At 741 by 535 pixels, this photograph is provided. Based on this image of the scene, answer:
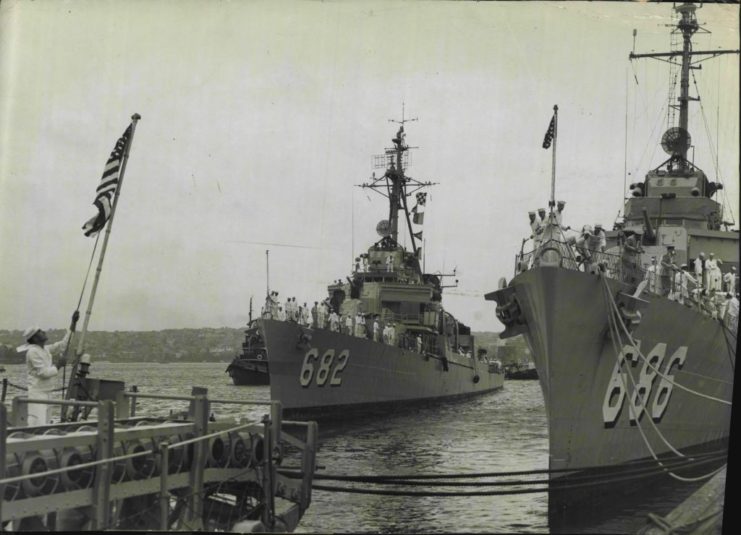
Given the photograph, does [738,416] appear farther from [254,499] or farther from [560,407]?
[254,499]

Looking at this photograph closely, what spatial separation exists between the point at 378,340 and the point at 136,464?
552 inches

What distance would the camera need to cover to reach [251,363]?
20562mm

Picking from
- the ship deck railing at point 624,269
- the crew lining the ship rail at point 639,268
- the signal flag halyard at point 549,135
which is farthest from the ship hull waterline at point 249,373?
the signal flag halyard at point 549,135

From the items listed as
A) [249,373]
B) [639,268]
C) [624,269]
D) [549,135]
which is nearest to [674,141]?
[639,268]

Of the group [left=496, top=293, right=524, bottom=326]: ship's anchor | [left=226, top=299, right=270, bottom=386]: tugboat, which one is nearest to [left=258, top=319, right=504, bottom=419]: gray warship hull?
[left=226, top=299, right=270, bottom=386]: tugboat

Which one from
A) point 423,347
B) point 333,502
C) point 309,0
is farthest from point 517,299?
point 423,347

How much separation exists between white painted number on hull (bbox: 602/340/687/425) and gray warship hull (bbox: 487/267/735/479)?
1 cm

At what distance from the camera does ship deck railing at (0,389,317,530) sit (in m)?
5.19

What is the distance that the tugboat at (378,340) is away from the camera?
17.4 metres

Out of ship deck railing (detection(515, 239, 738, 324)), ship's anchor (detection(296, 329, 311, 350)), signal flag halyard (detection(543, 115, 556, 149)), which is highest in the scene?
signal flag halyard (detection(543, 115, 556, 149))

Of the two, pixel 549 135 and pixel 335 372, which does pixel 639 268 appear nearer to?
pixel 549 135

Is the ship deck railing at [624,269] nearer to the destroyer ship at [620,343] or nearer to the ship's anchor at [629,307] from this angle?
the destroyer ship at [620,343]

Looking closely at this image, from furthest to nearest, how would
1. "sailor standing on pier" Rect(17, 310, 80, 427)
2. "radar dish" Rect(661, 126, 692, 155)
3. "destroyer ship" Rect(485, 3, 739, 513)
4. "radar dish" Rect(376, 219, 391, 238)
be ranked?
1. "radar dish" Rect(376, 219, 391, 238)
2. "radar dish" Rect(661, 126, 692, 155)
3. "destroyer ship" Rect(485, 3, 739, 513)
4. "sailor standing on pier" Rect(17, 310, 80, 427)

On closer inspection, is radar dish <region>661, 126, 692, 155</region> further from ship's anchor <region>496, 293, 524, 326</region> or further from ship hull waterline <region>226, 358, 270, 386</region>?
ship hull waterline <region>226, 358, 270, 386</region>
